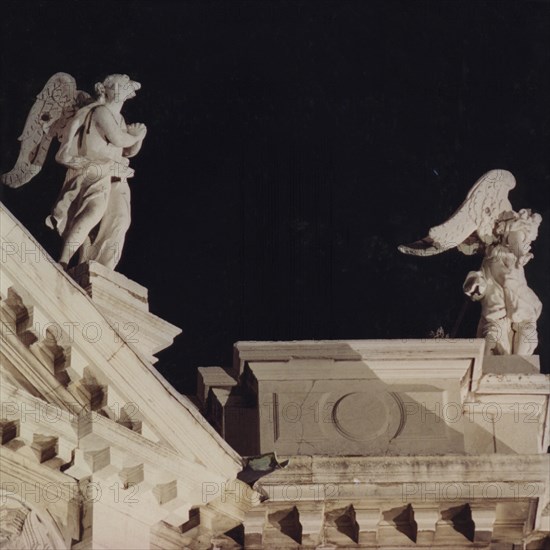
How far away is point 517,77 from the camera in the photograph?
3644 centimetres

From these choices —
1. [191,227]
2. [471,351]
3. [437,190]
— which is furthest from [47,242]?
[471,351]

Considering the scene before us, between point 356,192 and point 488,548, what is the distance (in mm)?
9084

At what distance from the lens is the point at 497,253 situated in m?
29.6

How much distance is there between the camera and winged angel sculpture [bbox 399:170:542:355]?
29234mm

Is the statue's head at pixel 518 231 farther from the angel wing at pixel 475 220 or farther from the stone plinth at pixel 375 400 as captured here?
the stone plinth at pixel 375 400

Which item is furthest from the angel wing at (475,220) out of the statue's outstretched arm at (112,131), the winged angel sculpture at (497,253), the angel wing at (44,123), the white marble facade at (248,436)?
the angel wing at (44,123)

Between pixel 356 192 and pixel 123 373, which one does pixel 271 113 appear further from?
pixel 123 373

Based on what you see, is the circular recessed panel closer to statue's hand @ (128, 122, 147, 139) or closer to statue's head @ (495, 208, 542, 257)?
statue's head @ (495, 208, 542, 257)

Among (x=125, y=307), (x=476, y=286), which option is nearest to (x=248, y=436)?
(x=125, y=307)

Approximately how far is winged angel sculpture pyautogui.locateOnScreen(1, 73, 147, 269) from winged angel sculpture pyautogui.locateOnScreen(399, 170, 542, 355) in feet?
10.6

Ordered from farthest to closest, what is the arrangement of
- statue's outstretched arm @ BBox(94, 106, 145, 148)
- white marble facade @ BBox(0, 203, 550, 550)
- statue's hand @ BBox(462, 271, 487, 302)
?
1. statue's hand @ BBox(462, 271, 487, 302)
2. statue's outstretched arm @ BBox(94, 106, 145, 148)
3. white marble facade @ BBox(0, 203, 550, 550)

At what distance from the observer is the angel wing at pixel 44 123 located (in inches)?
1148

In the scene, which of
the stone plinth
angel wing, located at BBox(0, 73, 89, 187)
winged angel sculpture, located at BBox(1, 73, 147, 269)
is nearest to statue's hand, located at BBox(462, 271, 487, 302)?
the stone plinth

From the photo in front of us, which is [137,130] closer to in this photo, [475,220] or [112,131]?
[112,131]
